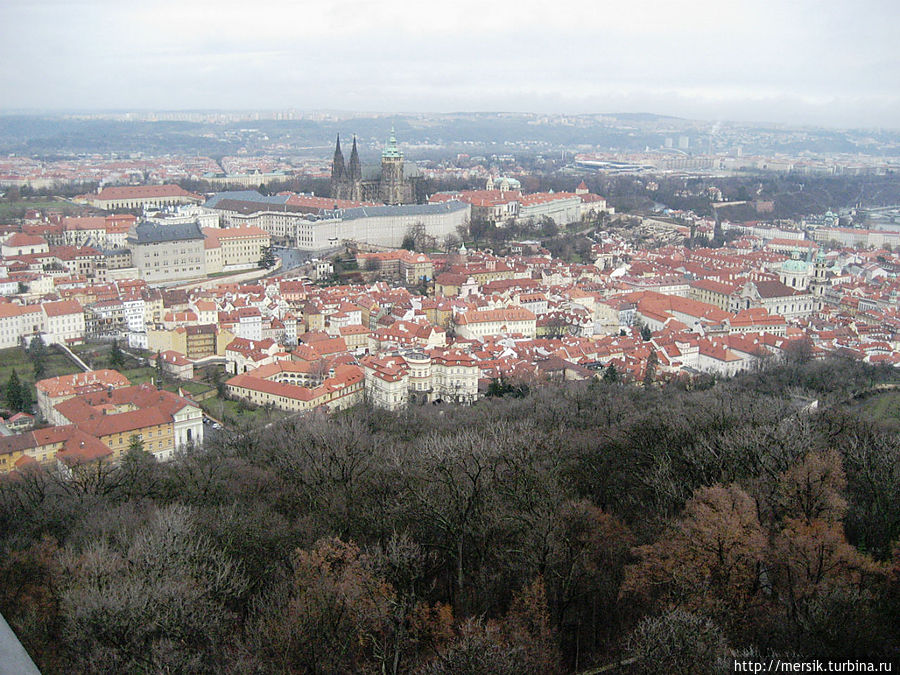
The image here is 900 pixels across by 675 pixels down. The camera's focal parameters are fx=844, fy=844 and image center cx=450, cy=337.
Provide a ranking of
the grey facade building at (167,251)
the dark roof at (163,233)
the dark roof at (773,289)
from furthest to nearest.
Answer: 1. the dark roof at (163,233)
2. the grey facade building at (167,251)
3. the dark roof at (773,289)

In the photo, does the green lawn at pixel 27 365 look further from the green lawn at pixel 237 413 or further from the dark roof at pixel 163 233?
the dark roof at pixel 163 233

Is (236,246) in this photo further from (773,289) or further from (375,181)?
(773,289)

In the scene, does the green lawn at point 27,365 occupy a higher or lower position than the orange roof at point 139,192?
lower

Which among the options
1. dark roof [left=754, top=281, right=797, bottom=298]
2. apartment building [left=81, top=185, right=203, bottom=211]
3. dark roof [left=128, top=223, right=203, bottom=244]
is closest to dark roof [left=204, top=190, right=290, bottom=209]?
apartment building [left=81, top=185, right=203, bottom=211]

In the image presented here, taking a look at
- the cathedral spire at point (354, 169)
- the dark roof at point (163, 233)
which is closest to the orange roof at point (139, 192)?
the cathedral spire at point (354, 169)

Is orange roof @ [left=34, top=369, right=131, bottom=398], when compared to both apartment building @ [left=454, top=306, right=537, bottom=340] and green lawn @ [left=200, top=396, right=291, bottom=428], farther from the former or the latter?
apartment building @ [left=454, top=306, right=537, bottom=340]

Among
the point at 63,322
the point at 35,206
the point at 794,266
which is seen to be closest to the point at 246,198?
the point at 35,206
